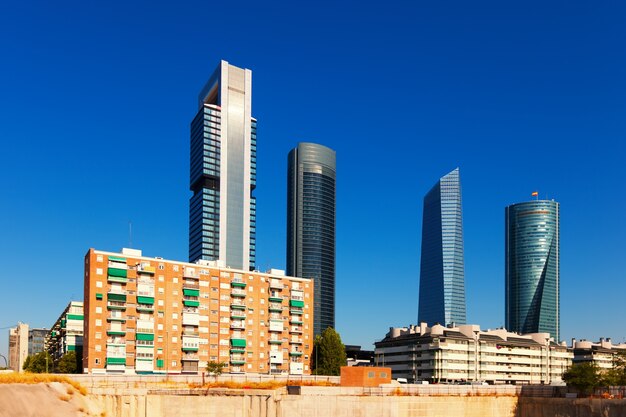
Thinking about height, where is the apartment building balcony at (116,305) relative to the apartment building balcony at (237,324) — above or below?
above

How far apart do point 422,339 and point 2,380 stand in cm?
15537

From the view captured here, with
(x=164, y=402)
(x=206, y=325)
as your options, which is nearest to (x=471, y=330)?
(x=206, y=325)

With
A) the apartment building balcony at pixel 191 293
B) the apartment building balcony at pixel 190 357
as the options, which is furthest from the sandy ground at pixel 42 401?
the apartment building balcony at pixel 190 357

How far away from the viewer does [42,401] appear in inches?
1793

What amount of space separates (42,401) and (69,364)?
111468 mm

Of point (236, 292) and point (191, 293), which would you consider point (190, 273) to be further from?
point (236, 292)

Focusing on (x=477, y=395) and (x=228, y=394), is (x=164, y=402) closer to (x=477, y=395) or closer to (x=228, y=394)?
(x=228, y=394)

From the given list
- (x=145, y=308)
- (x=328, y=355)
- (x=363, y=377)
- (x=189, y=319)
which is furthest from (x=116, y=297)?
(x=363, y=377)

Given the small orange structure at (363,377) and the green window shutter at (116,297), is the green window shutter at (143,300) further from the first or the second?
the small orange structure at (363,377)

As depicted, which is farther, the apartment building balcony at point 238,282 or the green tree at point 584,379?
the apartment building balcony at point 238,282

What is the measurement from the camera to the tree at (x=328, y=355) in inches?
6107

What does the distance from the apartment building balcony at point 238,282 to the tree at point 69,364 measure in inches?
1692

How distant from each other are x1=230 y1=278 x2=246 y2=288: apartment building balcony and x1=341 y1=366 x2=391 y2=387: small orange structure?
67539 millimetres

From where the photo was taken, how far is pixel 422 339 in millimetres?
188375
